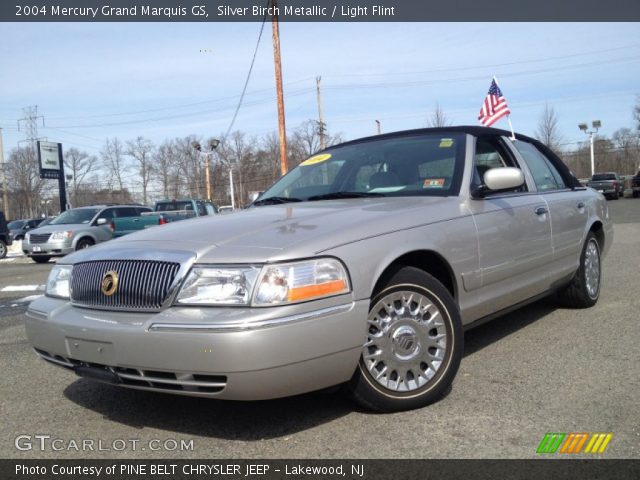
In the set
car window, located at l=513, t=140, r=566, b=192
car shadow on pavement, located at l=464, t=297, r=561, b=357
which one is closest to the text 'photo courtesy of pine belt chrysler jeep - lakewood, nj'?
car shadow on pavement, located at l=464, t=297, r=561, b=357

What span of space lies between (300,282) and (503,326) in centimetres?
291

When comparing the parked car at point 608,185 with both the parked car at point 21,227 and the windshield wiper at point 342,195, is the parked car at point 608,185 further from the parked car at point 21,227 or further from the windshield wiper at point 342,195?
the parked car at point 21,227

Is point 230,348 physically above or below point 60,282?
below

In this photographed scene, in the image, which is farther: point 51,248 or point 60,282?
point 51,248

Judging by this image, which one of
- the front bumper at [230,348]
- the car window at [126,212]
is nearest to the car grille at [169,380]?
the front bumper at [230,348]

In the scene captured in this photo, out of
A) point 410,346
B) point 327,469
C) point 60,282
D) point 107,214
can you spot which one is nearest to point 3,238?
point 107,214

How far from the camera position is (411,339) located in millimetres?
3160

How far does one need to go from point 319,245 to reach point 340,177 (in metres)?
1.70

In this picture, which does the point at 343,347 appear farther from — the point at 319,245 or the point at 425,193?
the point at 425,193

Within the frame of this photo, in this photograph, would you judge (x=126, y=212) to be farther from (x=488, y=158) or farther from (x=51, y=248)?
(x=488, y=158)

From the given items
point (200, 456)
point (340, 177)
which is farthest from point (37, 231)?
point (200, 456)

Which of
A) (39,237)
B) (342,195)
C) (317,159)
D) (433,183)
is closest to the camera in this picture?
(433,183)

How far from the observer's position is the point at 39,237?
1641 centimetres

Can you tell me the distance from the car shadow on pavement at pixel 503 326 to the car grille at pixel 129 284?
2.37 m
